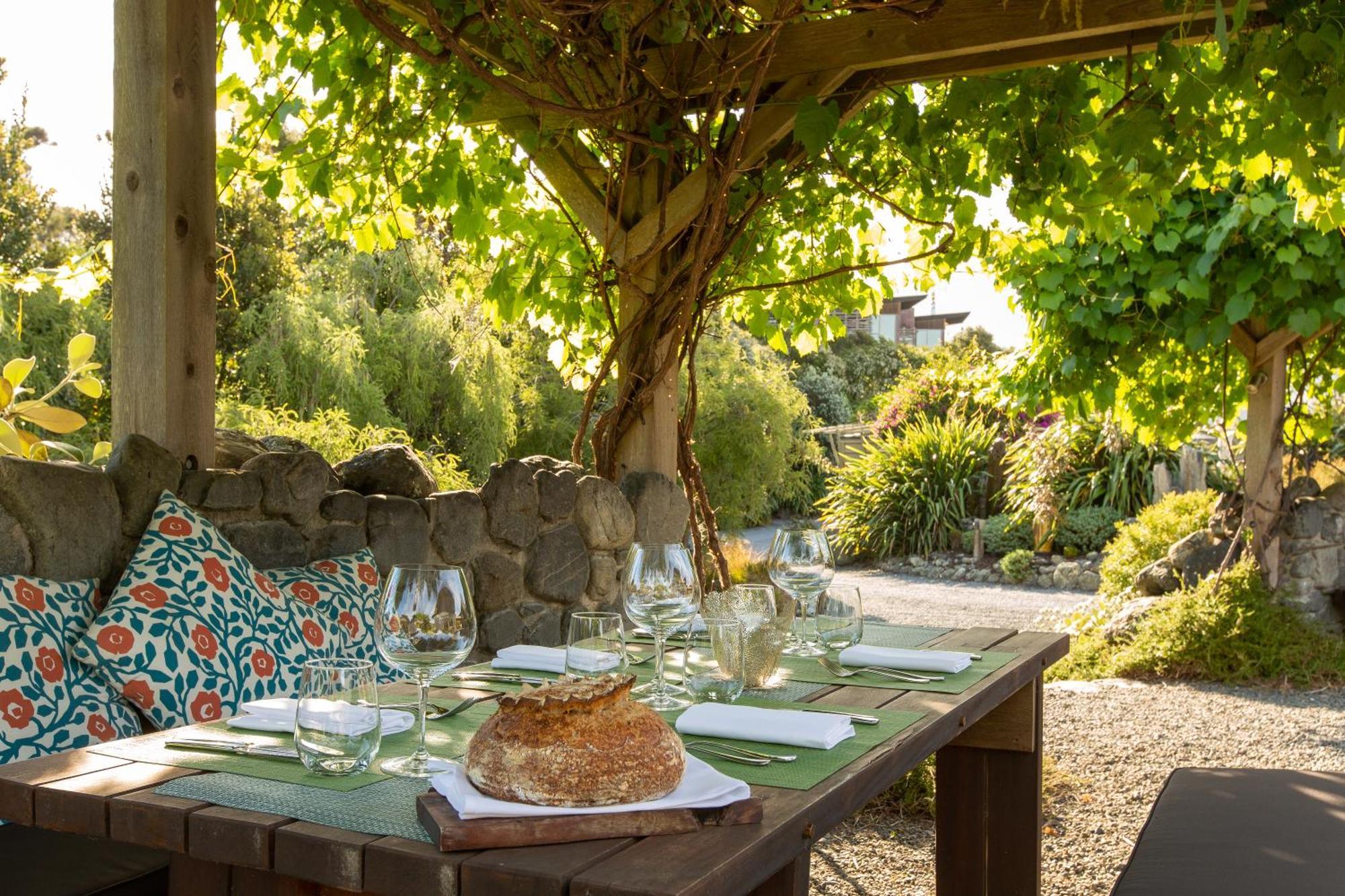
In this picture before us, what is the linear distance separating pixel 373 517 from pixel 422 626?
145 centimetres

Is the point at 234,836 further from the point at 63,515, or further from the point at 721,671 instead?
the point at 63,515

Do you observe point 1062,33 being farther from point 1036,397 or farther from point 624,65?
point 1036,397

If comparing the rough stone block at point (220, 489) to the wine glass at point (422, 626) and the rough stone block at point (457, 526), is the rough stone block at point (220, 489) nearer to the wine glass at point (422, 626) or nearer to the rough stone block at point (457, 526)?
the rough stone block at point (457, 526)

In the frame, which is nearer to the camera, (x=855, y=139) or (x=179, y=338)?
(x=179, y=338)

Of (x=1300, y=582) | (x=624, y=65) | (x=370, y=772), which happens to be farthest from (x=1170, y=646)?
(x=370, y=772)

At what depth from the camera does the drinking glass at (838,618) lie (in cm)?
191

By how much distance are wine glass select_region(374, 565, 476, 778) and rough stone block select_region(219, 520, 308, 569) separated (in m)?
→ 1.21

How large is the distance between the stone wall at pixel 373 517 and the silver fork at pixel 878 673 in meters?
1.19

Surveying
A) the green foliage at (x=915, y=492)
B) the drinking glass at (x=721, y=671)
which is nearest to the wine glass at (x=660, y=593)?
the drinking glass at (x=721, y=671)

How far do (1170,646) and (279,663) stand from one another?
4653mm

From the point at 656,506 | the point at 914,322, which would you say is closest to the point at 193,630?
the point at 656,506

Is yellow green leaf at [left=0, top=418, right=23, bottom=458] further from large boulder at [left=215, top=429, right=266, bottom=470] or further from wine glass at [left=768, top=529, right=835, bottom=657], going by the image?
wine glass at [left=768, top=529, right=835, bottom=657]

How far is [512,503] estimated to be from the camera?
3.06m

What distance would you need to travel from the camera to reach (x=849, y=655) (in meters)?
2.04
